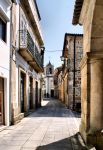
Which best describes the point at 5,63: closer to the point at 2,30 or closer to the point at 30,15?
the point at 2,30

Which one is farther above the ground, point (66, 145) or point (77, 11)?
point (77, 11)

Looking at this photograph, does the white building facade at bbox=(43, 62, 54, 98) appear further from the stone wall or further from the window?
the window

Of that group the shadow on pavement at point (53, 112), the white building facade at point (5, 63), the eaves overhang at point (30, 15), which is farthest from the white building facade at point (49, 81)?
the white building facade at point (5, 63)

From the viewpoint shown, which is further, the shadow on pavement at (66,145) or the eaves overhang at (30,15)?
the eaves overhang at (30,15)

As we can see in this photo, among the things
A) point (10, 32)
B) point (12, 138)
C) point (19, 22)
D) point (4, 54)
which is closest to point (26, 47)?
point (19, 22)

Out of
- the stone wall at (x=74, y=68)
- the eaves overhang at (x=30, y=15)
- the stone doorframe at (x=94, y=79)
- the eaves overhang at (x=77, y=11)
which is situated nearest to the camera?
the stone doorframe at (x=94, y=79)

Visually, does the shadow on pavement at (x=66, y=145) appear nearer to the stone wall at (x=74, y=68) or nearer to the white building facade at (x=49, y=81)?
the stone wall at (x=74, y=68)

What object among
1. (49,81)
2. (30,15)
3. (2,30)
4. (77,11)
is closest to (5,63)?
(2,30)

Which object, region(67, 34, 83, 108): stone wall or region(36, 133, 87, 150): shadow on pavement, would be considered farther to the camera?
region(67, 34, 83, 108): stone wall

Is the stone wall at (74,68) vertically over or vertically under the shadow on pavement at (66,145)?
over

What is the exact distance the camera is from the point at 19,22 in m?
15.4

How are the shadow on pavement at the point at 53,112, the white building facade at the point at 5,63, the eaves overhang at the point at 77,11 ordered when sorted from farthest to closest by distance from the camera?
the shadow on pavement at the point at 53,112
the white building facade at the point at 5,63
the eaves overhang at the point at 77,11

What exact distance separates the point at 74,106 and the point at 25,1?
38.8 ft

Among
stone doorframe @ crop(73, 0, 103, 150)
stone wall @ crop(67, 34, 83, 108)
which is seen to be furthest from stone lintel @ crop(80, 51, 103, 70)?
stone wall @ crop(67, 34, 83, 108)
